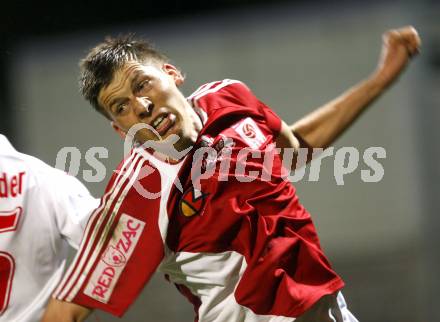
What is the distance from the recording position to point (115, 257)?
133cm

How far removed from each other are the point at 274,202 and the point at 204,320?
252 millimetres

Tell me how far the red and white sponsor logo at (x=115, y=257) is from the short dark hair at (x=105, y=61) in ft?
0.65

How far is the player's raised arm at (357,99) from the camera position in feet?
4.66

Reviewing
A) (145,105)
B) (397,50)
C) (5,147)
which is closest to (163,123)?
(145,105)

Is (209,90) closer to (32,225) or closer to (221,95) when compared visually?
(221,95)

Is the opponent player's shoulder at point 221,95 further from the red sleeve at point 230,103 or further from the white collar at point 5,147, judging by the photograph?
the white collar at point 5,147

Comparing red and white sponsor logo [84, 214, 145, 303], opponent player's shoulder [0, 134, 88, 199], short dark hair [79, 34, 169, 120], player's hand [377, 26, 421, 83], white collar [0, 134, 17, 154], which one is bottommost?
red and white sponsor logo [84, 214, 145, 303]

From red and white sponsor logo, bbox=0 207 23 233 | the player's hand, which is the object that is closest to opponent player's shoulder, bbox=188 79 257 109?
the player's hand

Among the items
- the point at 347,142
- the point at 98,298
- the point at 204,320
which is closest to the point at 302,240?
the point at 204,320

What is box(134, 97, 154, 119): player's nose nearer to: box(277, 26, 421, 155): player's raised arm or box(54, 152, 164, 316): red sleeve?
box(54, 152, 164, 316): red sleeve

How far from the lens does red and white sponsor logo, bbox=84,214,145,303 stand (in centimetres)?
132

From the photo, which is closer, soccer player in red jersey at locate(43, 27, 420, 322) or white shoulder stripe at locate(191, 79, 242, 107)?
soccer player in red jersey at locate(43, 27, 420, 322)

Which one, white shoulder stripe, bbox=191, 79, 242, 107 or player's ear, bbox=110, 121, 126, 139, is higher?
white shoulder stripe, bbox=191, 79, 242, 107

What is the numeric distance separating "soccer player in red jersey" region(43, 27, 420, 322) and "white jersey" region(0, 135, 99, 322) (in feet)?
0.30
